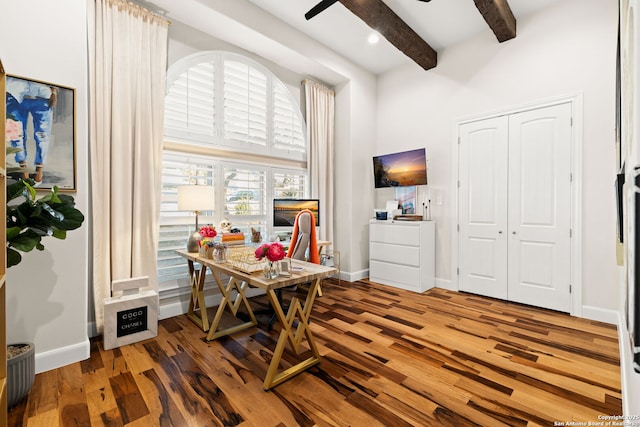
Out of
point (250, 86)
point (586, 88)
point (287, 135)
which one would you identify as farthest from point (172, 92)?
point (586, 88)

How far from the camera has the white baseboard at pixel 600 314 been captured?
3023 mm

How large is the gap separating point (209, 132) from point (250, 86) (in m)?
0.89

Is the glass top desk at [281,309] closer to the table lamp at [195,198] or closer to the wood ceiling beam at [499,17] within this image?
the table lamp at [195,198]

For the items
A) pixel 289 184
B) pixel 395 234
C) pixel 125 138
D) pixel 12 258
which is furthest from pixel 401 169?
pixel 12 258

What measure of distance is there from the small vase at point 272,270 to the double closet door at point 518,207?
120 inches

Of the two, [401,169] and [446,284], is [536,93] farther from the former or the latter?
[446,284]

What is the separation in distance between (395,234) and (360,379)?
2595 mm

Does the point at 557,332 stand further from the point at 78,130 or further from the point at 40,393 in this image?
the point at 78,130

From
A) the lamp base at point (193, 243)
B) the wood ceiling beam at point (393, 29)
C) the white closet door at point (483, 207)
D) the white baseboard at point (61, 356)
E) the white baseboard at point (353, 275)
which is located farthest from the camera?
the white baseboard at point (353, 275)

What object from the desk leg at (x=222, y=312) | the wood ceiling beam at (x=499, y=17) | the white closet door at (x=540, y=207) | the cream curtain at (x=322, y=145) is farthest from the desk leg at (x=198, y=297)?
the wood ceiling beam at (x=499, y=17)

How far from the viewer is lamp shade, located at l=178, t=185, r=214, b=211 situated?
2854 mm

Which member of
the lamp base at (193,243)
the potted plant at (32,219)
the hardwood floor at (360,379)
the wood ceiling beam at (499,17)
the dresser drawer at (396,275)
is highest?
the wood ceiling beam at (499,17)

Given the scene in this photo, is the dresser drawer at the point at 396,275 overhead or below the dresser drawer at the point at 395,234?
below

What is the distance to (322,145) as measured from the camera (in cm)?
464
